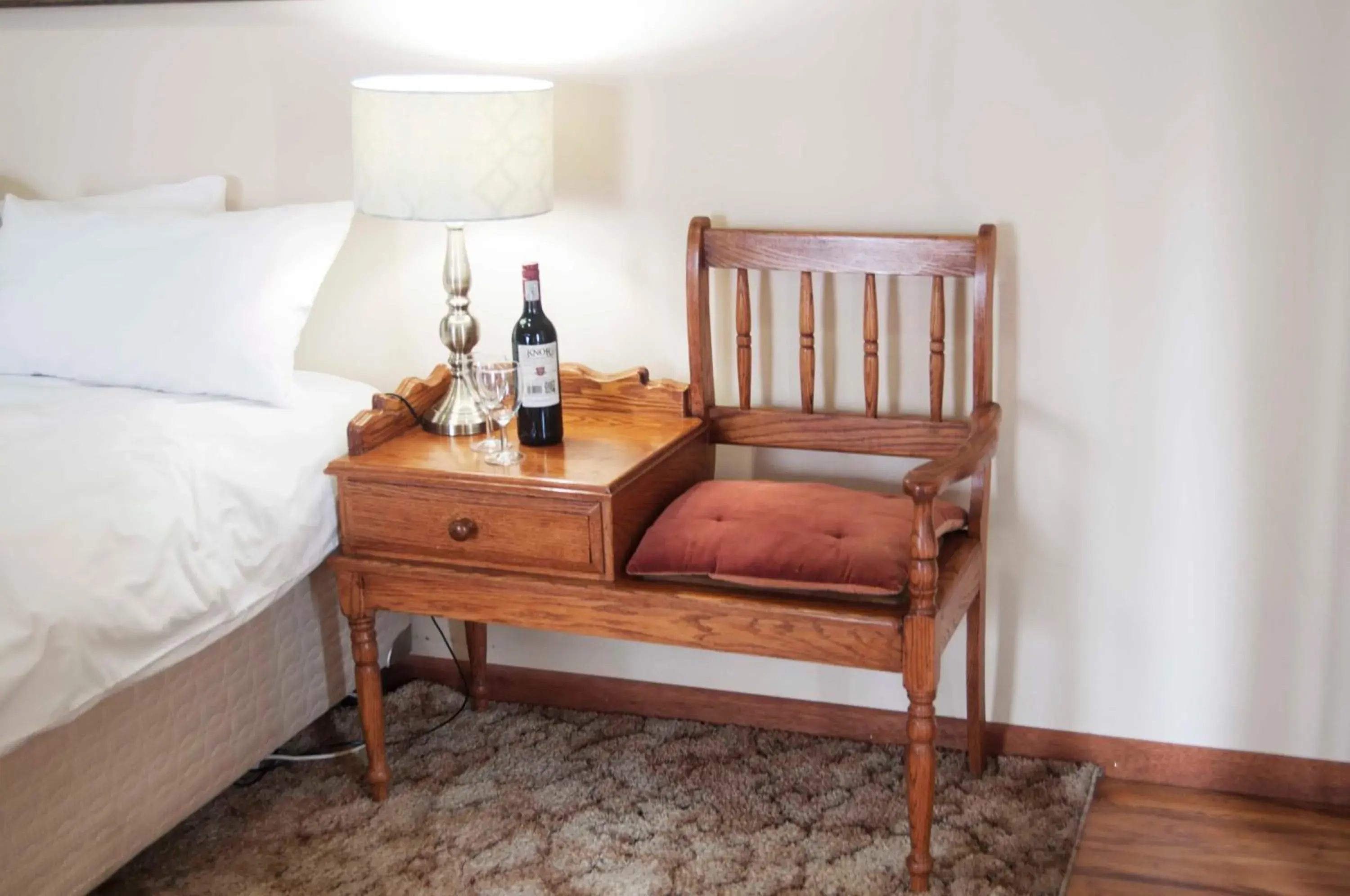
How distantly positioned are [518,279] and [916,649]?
107 centimetres

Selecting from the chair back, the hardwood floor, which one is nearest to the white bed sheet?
the chair back

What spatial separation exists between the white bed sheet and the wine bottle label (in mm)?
370

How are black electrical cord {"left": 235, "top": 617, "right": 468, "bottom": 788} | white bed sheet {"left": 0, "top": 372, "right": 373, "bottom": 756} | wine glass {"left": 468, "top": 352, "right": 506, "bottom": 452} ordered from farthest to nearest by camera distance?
1. black electrical cord {"left": 235, "top": 617, "right": 468, "bottom": 788}
2. wine glass {"left": 468, "top": 352, "right": 506, "bottom": 452}
3. white bed sheet {"left": 0, "top": 372, "right": 373, "bottom": 756}

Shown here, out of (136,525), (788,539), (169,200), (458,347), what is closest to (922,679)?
(788,539)

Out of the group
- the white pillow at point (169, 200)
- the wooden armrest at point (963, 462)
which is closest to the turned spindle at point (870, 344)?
the wooden armrest at point (963, 462)

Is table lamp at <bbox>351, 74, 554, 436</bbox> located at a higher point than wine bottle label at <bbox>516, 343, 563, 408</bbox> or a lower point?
higher

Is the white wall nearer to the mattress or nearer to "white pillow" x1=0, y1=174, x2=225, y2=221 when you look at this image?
"white pillow" x1=0, y1=174, x2=225, y2=221

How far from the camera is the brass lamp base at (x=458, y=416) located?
2.35 m

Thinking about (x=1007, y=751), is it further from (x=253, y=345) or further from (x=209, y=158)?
(x=209, y=158)

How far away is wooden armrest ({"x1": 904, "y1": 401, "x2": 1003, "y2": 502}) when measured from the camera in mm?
1849

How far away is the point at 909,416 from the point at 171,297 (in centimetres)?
125

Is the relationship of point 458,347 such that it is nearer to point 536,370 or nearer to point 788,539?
point 536,370

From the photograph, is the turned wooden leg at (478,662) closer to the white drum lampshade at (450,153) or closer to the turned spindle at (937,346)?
the white drum lampshade at (450,153)

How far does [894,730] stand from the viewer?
8.23ft
